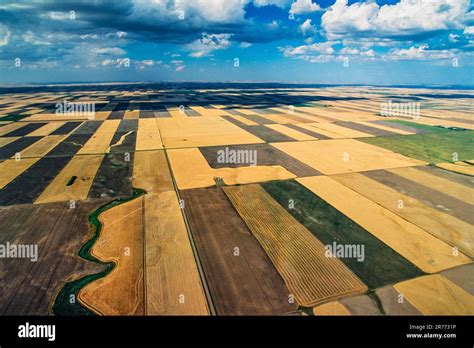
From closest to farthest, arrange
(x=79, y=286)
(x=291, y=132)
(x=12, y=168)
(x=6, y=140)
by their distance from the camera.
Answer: (x=79, y=286) → (x=12, y=168) → (x=6, y=140) → (x=291, y=132)

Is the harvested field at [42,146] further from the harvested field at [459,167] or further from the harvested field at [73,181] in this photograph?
the harvested field at [459,167]

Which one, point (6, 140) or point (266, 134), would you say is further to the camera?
point (266, 134)

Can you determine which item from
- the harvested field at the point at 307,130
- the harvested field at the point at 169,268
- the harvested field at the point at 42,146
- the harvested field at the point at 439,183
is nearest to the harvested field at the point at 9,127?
the harvested field at the point at 42,146

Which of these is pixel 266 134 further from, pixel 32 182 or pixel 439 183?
pixel 32 182

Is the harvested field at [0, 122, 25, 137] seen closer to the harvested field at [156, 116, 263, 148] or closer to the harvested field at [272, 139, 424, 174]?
the harvested field at [156, 116, 263, 148]

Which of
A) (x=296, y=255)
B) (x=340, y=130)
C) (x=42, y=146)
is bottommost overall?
(x=296, y=255)

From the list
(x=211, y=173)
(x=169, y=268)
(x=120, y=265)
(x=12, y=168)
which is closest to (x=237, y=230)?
(x=169, y=268)
